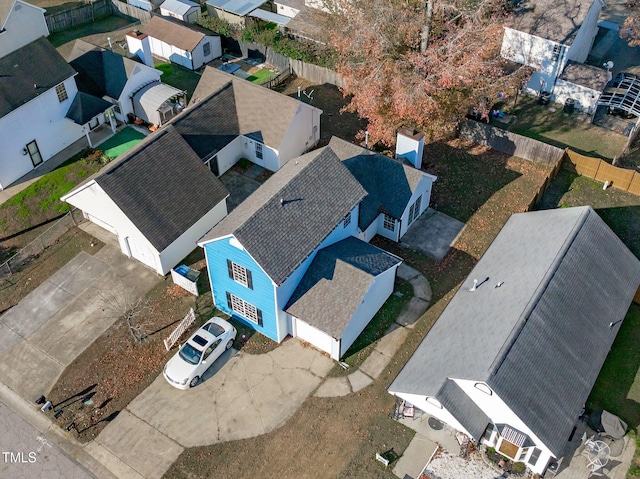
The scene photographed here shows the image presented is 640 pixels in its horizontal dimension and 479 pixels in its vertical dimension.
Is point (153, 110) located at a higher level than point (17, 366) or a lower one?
higher

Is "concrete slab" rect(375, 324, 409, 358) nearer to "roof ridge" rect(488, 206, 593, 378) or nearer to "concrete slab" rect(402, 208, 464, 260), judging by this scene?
"concrete slab" rect(402, 208, 464, 260)

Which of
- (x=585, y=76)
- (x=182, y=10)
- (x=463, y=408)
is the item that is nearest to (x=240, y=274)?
(x=463, y=408)

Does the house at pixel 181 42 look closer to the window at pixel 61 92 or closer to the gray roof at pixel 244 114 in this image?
the window at pixel 61 92

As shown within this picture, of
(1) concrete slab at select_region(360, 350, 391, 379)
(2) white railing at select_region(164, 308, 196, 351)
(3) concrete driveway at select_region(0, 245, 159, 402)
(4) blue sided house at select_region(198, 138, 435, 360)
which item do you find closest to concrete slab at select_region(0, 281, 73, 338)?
(3) concrete driveway at select_region(0, 245, 159, 402)

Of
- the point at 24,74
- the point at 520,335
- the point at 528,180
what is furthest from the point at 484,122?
the point at 24,74

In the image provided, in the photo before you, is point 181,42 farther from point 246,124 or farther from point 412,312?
point 412,312

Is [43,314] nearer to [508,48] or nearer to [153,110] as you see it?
[153,110]

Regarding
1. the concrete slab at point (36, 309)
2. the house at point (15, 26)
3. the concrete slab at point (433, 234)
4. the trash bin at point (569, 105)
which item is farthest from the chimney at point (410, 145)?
the house at point (15, 26)
